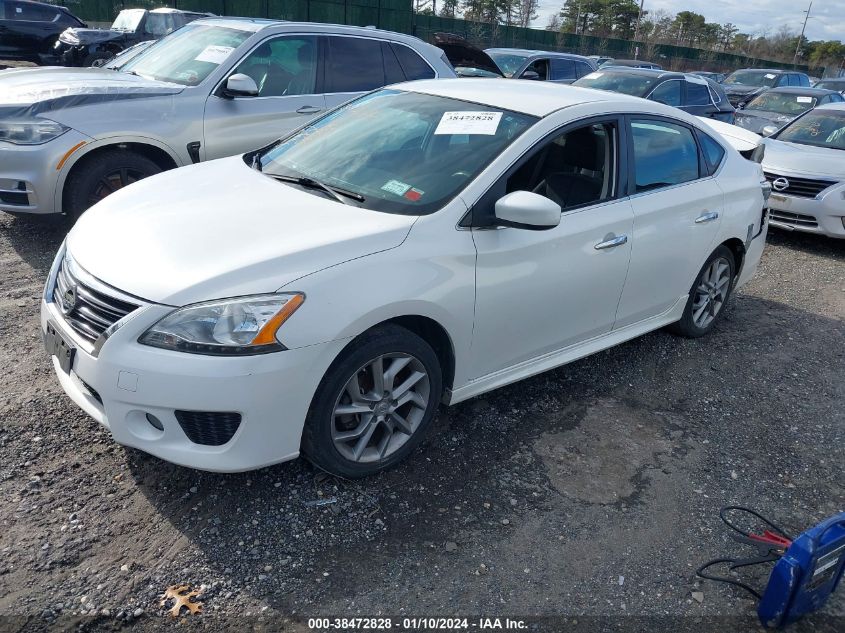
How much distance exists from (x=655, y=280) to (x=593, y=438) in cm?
115

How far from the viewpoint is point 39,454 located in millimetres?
3125

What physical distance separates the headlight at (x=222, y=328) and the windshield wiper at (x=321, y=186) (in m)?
0.89

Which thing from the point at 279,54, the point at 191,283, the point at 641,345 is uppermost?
the point at 279,54

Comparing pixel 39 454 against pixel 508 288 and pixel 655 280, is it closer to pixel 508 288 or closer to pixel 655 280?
pixel 508 288

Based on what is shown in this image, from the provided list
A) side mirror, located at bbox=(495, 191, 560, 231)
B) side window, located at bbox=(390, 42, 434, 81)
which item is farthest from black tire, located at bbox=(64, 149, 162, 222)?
side mirror, located at bbox=(495, 191, 560, 231)

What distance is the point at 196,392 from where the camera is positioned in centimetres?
254

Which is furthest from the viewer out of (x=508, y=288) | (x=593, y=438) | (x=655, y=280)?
(x=655, y=280)

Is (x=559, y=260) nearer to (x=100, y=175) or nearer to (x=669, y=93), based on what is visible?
(x=100, y=175)

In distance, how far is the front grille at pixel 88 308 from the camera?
2668 mm

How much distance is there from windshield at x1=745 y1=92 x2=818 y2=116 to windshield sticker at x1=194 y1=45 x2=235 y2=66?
1078 cm

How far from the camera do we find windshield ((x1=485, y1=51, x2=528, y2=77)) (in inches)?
535

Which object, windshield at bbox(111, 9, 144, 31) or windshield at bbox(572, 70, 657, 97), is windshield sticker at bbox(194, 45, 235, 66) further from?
windshield at bbox(111, 9, 144, 31)

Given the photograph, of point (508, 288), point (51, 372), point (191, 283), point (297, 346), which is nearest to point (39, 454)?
point (51, 372)

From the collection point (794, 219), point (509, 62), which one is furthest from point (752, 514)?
point (509, 62)
